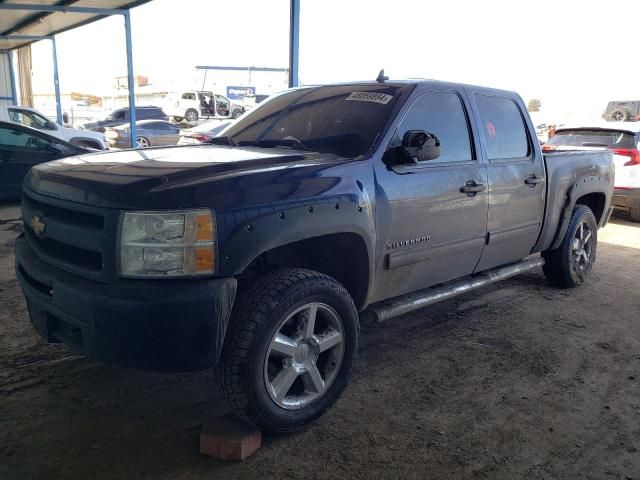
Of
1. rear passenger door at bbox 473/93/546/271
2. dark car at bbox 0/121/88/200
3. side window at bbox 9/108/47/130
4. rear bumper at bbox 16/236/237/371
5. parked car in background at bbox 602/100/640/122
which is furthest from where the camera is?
parked car in background at bbox 602/100/640/122

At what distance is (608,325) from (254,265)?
10.7 ft

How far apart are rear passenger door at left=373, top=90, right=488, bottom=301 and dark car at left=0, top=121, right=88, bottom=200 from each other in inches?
288

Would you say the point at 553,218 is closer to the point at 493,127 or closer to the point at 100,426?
the point at 493,127

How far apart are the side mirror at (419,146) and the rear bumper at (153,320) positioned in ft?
4.54

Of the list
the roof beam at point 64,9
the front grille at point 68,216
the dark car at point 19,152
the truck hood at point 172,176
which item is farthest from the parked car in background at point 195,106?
the front grille at point 68,216

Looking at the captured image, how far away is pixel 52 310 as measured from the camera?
2.68 metres

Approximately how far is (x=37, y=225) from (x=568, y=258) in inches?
181

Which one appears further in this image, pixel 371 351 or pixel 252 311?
pixel 371 351

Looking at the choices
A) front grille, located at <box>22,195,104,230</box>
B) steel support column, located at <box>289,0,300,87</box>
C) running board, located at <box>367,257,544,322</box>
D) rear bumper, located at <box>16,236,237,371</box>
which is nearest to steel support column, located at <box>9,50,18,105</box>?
steel support column, located at <box>289,0,300,87</box>

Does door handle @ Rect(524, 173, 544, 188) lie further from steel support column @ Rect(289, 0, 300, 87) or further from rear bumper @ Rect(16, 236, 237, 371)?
steel support column @ Rect(289, 0, 300, 87)

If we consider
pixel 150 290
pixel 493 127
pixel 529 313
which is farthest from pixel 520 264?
pixel 150 290

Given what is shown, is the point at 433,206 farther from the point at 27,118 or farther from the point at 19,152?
the point at 27,118

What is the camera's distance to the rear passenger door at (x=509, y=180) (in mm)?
4145

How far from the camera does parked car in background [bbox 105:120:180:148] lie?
18.2 m
